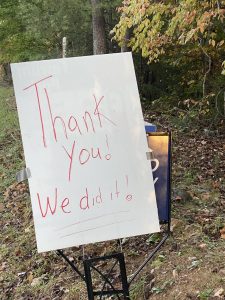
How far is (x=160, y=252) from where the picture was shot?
383 cm

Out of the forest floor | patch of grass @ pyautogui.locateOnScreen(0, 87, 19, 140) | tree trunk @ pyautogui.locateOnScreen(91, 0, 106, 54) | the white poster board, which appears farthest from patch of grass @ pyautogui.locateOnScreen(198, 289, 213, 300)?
tree trunk @ pyautogui.locateOnScreen(91, 0, 106, 54)

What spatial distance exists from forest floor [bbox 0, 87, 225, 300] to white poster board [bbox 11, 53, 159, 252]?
883mm

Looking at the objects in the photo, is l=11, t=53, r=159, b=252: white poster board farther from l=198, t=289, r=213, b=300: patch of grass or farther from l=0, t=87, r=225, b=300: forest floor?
l=0, t=87, r=225, b=300: forest floor

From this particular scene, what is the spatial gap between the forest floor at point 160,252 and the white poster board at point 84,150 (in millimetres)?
883

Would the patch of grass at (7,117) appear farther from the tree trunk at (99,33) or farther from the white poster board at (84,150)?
the white poster board at (84,150)

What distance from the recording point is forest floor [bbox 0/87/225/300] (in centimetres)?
331

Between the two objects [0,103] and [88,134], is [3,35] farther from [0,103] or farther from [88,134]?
[88,134]

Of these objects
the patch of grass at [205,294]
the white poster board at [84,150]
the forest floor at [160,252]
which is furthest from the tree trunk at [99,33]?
the patch of grass at [205,294]

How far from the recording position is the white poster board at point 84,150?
252cm

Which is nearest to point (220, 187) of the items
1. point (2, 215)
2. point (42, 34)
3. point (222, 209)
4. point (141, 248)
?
point (222, 209)

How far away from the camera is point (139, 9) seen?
5430 mm

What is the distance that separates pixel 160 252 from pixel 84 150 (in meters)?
1.61

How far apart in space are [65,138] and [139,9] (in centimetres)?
335

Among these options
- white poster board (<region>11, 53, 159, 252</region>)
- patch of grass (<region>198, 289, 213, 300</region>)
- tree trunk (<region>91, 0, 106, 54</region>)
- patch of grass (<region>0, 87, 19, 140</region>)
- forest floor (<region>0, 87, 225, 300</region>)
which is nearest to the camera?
white poster board (<region>11, 53, 159, 252</region>)
